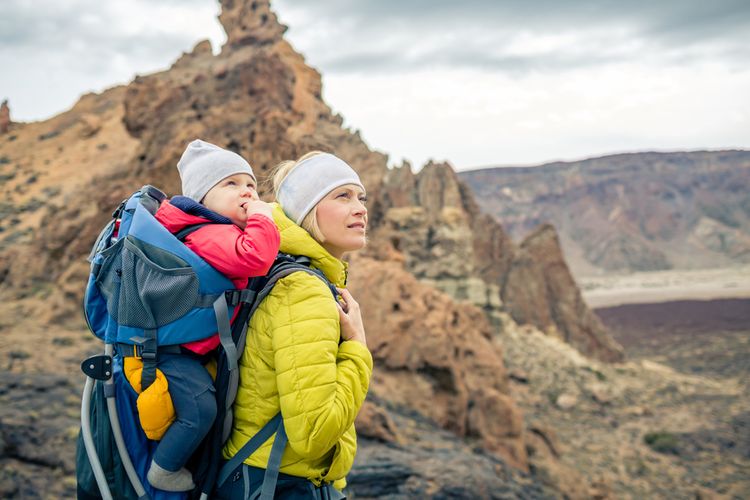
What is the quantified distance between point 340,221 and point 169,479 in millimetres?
1070

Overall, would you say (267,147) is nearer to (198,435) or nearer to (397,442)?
(397,442)

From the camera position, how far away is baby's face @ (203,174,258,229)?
219cm

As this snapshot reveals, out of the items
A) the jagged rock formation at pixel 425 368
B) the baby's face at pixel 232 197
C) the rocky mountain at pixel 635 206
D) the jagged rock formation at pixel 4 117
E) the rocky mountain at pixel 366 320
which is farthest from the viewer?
the rocky mountain at pixel 635 206

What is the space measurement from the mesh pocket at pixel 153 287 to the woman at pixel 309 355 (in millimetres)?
280

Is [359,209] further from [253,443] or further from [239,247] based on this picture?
[253,443]

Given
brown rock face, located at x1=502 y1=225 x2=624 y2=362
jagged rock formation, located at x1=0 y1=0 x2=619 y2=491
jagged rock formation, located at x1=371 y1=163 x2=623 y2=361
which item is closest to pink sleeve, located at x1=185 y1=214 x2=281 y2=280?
jagged rock formation, located at x1=0 y1=0 x2=619 y2=491

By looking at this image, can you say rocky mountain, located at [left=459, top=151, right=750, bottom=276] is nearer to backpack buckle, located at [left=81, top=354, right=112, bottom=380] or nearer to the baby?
the baby

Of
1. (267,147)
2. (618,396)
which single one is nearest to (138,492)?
(267,147)

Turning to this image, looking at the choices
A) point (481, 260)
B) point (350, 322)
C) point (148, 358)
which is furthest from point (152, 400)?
point (481, 260)

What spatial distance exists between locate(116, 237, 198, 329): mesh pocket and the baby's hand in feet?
1.04

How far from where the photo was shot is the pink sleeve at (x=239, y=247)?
73.9 inches

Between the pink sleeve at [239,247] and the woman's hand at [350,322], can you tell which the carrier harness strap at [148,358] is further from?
the woman's hand at [350,322]

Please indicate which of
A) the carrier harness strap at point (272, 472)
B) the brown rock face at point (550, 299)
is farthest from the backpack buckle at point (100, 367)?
the brown rock face at point (550, 299)

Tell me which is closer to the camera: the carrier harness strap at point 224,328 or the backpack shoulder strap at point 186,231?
the carrier harness strap at point 224,328
